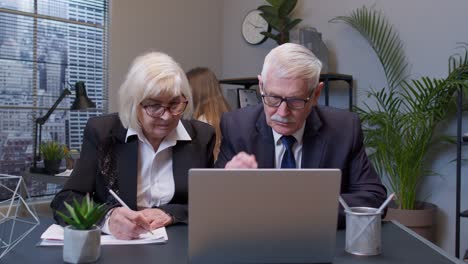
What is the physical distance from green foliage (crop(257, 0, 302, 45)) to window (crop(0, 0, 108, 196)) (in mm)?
1325

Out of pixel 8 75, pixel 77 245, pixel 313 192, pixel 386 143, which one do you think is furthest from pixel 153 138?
pixel 8 75

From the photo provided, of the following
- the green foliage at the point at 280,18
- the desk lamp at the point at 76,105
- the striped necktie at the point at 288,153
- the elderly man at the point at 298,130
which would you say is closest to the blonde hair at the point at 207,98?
the desk lamp at the point at 76,105

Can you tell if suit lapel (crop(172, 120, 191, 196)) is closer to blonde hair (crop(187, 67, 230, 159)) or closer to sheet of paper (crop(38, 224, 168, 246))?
sheet of paper (crop(38, 224, 168, 246))

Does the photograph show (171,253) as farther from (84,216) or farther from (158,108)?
(158,108)

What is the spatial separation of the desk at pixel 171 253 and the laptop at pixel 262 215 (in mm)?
82

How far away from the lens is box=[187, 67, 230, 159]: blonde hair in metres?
3.09

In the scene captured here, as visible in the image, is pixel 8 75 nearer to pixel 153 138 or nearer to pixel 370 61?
pixel 153 138

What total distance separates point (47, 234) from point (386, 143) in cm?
244

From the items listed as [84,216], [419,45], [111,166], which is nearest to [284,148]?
[111,166]

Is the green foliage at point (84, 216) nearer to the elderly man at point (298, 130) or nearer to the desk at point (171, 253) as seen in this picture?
the desk at point (171, 253)

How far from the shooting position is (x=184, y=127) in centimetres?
173

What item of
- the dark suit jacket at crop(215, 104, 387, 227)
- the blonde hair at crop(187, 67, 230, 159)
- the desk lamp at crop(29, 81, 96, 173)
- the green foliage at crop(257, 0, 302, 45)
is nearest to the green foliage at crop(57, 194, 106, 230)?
the dark suit jacket at crop(215, 104, 387, 227)

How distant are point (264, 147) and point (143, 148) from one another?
15.8 inches

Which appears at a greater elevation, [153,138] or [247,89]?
[247,89]
